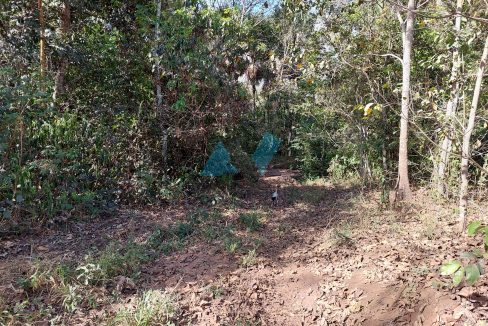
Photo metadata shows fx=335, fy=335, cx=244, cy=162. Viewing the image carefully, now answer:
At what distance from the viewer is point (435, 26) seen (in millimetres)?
4414

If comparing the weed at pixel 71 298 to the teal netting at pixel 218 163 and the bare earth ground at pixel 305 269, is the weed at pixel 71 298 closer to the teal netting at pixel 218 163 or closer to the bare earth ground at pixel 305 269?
the bare earth ground at pixel 305 269

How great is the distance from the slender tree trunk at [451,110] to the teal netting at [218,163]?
3569mm

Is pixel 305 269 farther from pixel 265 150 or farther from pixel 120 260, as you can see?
pixel 265 150

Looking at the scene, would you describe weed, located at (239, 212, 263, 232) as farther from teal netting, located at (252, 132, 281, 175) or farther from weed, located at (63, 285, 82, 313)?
teal netting, located at (252, 132, 281, 175)

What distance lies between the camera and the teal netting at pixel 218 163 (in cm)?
621

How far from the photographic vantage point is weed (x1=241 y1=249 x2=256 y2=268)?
330 centimetres

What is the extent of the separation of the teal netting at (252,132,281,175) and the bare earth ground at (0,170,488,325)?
13.6 ft

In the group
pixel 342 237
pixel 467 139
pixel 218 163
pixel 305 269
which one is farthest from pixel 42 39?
pixel 467 139

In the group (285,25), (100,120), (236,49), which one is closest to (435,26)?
(236,49)

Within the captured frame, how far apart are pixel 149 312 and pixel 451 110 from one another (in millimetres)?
4692

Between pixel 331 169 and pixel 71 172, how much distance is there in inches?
231

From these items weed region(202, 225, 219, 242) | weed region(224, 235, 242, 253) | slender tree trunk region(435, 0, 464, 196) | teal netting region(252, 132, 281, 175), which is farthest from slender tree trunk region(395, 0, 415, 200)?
teal netting region(252, 132, 281, 175)

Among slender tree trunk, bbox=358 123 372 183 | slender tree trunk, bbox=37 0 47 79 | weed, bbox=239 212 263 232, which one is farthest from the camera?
slender tree trunk, bbox=358 123 372 183

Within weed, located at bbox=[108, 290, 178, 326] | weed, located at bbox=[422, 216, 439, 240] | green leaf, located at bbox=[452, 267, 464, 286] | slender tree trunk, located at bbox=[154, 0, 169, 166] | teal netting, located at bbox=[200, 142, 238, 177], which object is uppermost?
slender tree trunk, located at bbox=[154, 0, 169, 166]
